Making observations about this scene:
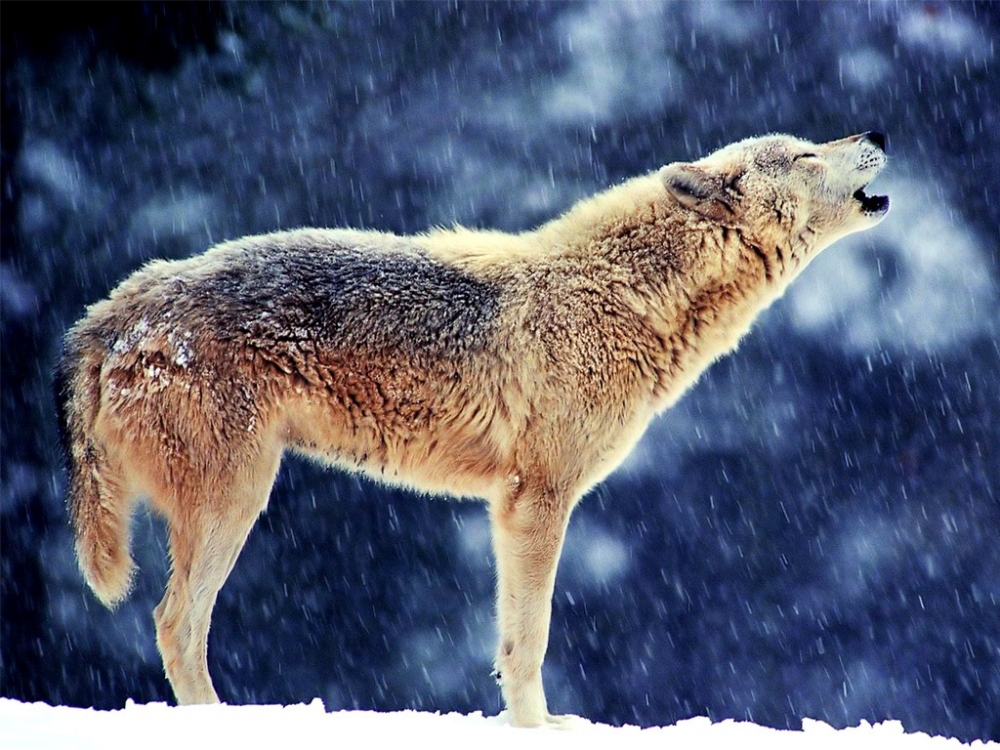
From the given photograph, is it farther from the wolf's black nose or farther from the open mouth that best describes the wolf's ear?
the wolf's black nose

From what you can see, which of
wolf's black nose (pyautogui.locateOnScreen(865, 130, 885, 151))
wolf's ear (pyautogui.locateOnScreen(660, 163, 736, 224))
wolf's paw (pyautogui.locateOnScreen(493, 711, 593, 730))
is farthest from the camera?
wolf's black nose (pyautogui.locateOnScreen(865, 130, 885, 151))

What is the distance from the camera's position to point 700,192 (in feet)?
18.0

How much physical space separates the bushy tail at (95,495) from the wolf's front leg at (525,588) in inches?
62.2

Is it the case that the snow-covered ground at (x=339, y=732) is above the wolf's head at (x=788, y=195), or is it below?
below

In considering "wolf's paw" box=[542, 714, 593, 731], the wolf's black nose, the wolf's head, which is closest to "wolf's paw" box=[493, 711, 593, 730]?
"wolf's paw" box=[542, 714, 593, 731]

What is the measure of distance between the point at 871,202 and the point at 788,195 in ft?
1.27

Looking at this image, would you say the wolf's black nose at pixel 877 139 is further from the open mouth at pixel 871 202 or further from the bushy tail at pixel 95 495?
the bushy tail at pixel 95 495

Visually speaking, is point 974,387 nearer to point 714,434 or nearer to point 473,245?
point 714,434

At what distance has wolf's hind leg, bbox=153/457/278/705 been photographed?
4816mm

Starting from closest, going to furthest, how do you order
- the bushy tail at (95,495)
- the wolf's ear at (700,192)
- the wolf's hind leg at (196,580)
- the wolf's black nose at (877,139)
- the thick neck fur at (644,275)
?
the wolf's hind leg at (196,580)
the bushy tail at (95,495)
the thick neck fur at (644,275)
the wolf's ear at (700,192)
the wolf's black nose at (877,139)

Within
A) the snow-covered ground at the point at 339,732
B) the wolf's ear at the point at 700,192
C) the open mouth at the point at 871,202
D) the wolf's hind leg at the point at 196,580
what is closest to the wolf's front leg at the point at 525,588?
the snow-covered ground at the point at 339,732

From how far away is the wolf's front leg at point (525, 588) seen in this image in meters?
4.77

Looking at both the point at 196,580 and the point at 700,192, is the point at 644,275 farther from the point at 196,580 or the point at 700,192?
the point at 196,580

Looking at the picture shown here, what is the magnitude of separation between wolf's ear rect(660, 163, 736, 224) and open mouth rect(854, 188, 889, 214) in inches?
23.2
